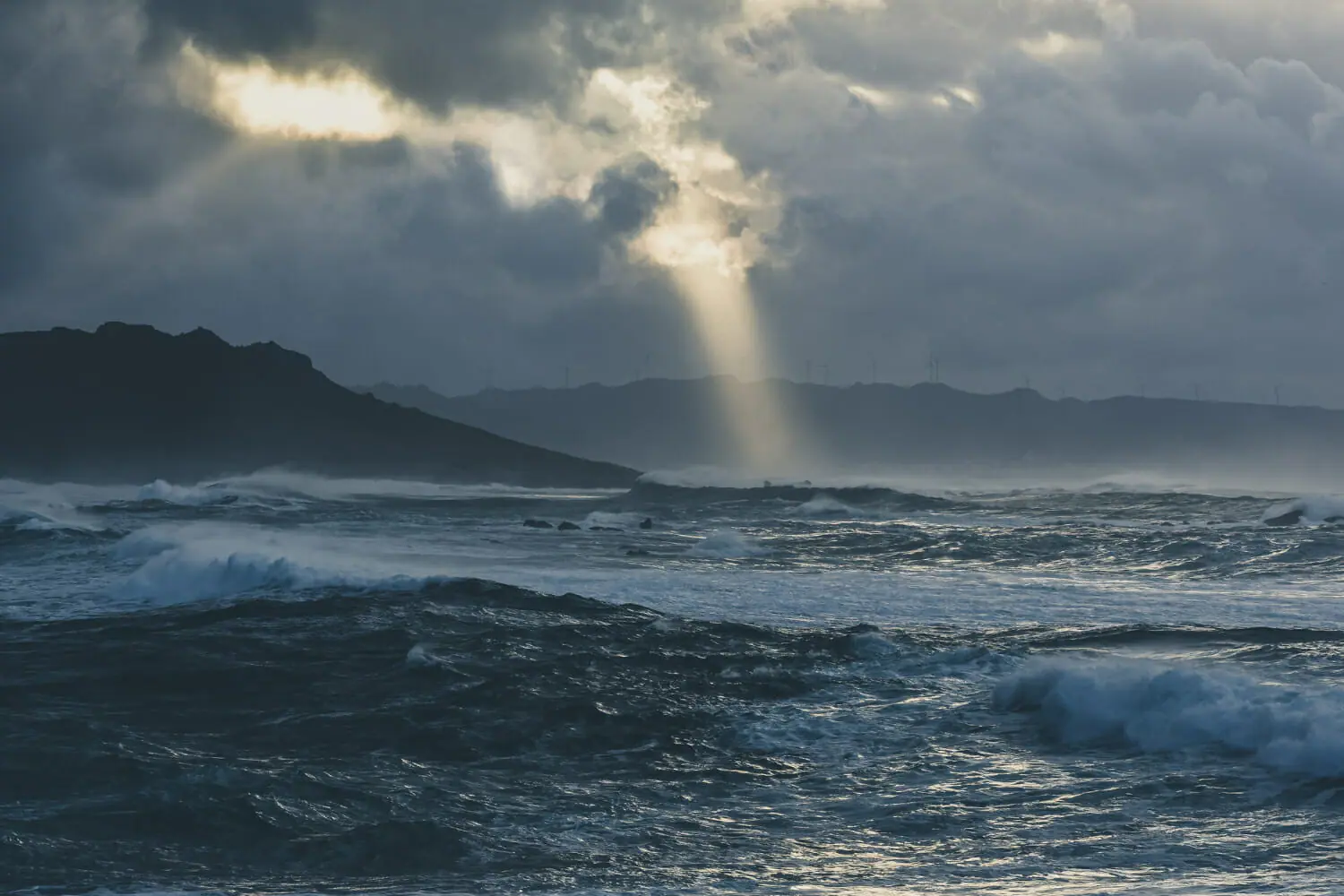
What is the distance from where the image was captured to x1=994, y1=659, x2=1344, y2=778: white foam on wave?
12.4m

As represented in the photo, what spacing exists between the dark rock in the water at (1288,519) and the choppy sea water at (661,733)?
818 inches

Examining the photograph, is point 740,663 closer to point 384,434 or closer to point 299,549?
point 299,549

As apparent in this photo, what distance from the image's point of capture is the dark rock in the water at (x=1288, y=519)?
154 feet

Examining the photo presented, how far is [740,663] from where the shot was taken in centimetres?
1702

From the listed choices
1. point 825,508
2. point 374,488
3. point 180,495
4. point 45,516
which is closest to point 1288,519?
point 825,508

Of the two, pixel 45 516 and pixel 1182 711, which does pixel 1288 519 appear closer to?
pixel 1182 711

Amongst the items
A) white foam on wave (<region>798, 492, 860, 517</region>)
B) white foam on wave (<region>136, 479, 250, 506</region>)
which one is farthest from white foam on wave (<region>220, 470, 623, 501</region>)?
white foam on wave (<region>798, 492, 860, 517</region>)

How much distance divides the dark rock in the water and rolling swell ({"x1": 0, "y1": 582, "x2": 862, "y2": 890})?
1334 inches

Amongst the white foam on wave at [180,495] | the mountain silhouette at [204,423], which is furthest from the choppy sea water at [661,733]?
the mountain silhouette at [204,423]

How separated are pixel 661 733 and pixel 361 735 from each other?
3.20 metres

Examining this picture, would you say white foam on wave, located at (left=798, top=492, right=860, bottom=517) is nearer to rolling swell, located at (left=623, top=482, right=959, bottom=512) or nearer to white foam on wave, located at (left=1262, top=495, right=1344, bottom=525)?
rolling swell, located at (left=623, top=482, right=959, bottom=512)

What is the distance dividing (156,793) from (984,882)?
23.4ft

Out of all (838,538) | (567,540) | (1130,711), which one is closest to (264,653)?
(1130,711)

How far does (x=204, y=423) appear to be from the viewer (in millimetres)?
126000
